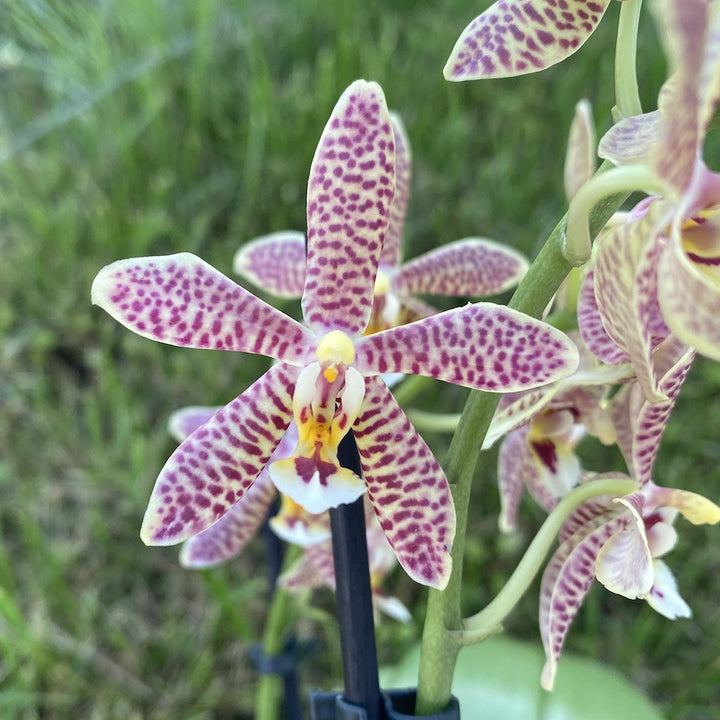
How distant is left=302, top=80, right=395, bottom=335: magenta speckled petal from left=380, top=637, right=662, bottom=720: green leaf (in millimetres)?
528

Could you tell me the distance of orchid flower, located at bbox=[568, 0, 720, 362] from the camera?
308 millimetres

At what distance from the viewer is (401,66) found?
5.93 ft

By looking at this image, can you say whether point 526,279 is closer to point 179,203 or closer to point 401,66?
point 179,203

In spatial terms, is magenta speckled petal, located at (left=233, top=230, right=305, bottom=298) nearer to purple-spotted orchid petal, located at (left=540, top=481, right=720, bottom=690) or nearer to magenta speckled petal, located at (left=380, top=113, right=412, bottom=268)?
magenta speckled petal, located at (left=380, top=113, right=412, bottom=268)

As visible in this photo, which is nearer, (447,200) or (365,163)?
(365,163)

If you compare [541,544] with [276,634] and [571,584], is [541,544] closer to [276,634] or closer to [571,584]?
[571,584]

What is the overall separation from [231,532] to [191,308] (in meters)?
0.37

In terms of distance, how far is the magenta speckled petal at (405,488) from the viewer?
48cm

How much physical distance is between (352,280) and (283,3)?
4.96 ft

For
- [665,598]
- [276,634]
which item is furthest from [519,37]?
[276,634]

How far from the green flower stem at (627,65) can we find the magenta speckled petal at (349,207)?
14 cm

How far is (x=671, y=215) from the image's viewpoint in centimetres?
36

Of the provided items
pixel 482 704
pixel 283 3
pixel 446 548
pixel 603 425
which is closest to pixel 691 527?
pixel 482 704

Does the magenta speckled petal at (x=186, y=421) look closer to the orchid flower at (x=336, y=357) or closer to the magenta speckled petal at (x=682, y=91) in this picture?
the orchid flower at (x=336, y=357)
